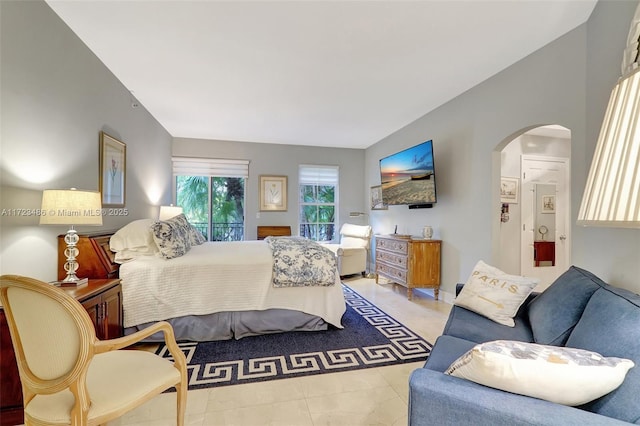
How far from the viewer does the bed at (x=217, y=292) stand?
2561 millimetres

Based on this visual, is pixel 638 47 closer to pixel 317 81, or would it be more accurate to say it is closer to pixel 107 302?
pixel 317 81

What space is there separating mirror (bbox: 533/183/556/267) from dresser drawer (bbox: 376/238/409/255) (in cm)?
204

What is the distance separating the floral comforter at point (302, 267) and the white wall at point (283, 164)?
9.90 feet

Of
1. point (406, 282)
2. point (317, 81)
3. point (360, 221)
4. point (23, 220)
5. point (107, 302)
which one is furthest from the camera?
point (360, 221)

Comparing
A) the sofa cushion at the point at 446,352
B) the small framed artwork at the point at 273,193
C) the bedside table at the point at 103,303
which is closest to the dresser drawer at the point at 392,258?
the small framed artwork at the point at 273,193

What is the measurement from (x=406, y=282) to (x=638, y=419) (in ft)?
10.2

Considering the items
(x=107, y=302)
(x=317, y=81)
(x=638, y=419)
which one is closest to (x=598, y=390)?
(x=638, y=419)

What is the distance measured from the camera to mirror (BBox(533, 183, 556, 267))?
435 centimetres

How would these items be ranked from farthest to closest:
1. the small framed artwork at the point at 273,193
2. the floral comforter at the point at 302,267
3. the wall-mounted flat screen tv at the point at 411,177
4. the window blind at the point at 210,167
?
1. the small framed artwork at the point at 273,193
2. the window blind at the point at 210,167
3. the wall-mounted flat screen tv at the point at 411,177
4. the floral comforter at the point at 302,267

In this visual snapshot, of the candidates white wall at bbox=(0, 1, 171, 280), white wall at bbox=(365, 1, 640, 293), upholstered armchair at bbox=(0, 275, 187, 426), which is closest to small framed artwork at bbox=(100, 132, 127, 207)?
white wall at bbox=(0, 1, 171, 280)

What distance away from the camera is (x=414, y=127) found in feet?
15.1

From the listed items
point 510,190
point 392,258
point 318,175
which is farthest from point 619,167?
point 318,175

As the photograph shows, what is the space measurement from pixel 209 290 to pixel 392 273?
2714 mm

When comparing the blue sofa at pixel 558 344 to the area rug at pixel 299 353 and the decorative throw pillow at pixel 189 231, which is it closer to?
the area rug at pixel 299 353
